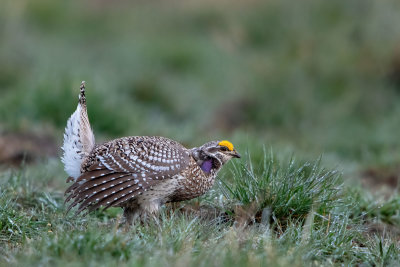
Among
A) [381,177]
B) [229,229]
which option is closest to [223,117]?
[381,177]

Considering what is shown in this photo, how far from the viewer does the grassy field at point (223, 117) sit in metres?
4.79

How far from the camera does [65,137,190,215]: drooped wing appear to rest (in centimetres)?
535

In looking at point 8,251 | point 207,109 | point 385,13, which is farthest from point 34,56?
point 8,251

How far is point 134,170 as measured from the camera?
547 cm

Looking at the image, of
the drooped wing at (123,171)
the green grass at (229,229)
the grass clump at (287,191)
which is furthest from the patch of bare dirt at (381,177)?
the drooped wing at (123,171)

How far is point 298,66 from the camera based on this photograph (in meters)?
14.5

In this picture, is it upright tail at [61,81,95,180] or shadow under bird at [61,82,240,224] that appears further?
upright tail at [61,81,95,180]

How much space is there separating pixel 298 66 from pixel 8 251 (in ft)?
35.4

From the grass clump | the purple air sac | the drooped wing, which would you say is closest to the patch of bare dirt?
the grass clump

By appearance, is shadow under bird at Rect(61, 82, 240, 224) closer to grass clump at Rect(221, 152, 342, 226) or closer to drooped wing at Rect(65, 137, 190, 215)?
drooped wing at Rect(65, 137, 190, 215)

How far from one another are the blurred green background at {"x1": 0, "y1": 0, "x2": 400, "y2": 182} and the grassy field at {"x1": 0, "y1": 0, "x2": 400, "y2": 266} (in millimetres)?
42

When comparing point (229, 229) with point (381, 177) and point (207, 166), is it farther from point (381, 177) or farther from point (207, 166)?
point (381, 177)

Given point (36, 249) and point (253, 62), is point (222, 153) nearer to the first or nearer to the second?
point (36, 249)

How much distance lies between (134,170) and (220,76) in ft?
34.4
